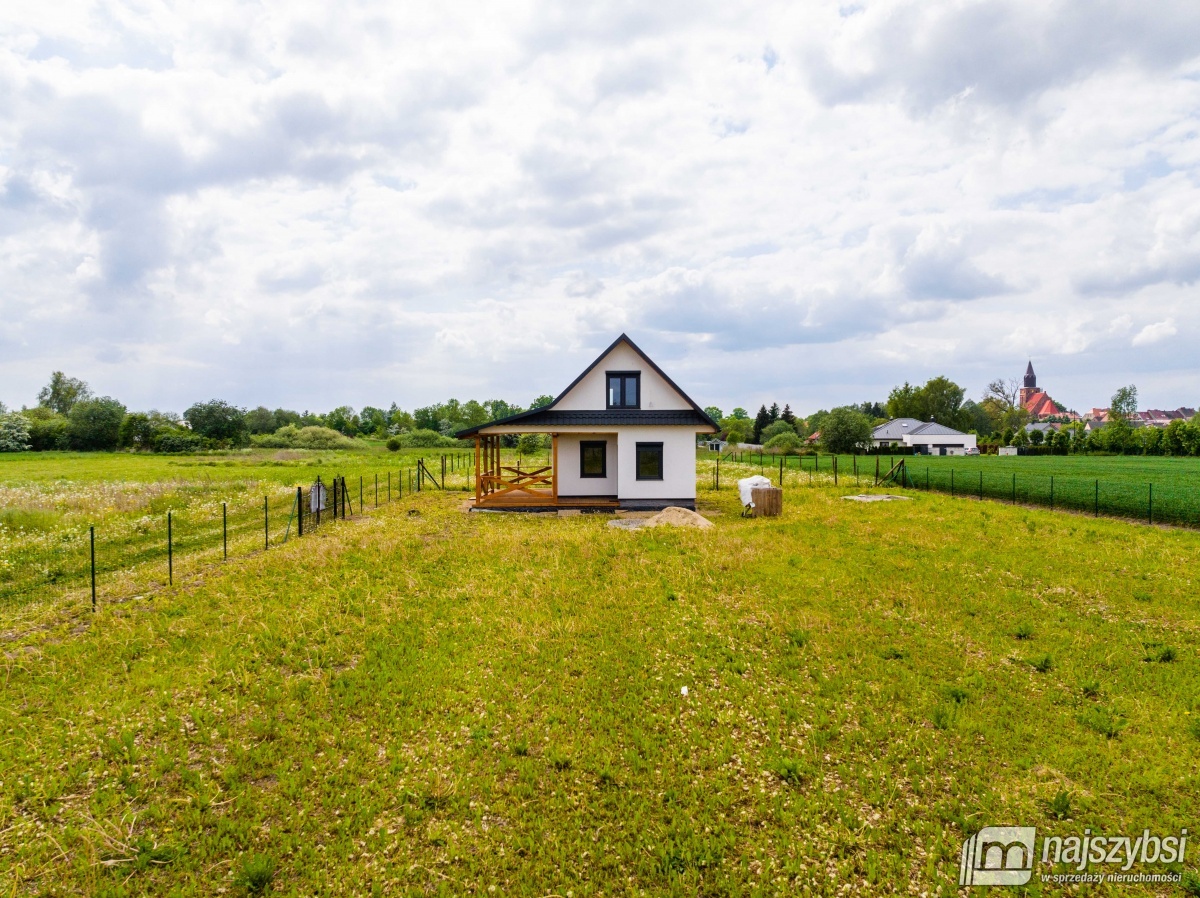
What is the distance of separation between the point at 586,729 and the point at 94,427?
85275mm

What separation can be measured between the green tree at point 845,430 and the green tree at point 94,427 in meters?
86.5

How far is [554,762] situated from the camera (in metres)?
5.73

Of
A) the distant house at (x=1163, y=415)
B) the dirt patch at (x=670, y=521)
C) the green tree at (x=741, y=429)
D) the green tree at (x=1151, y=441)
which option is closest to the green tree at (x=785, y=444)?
the green tree at (x=1151, y=441)

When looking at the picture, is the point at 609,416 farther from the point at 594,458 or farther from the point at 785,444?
the point at 785,444

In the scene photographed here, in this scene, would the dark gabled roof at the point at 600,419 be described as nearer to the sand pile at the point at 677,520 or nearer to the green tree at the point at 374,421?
the sand pile at the point at 677,520

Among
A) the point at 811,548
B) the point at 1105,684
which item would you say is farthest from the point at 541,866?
the point at 811,548

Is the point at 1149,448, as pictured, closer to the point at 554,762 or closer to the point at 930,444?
the point at 930,444

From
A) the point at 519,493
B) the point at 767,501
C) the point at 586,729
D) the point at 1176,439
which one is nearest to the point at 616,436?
the point at 519,493

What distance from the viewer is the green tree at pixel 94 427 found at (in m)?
65.2

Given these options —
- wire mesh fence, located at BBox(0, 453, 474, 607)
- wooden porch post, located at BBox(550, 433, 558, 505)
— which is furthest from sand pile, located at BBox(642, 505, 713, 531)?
wire mesh fence, located at BBox(0, 453, 474, 607)

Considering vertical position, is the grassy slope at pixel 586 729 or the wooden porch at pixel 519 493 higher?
the wooden porch at pixel 519 493

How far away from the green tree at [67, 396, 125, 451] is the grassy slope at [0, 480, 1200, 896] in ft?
253

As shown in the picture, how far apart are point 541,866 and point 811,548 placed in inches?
Result: 419

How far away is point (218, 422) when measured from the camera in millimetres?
73438
